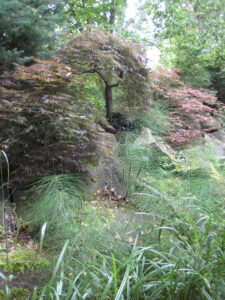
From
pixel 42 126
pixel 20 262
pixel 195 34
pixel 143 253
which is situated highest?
pixel 195 34

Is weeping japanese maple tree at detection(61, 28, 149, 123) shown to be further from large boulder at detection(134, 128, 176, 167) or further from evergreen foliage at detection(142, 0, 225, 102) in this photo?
evergreen foliage at detection(142, 0, 225, 102)

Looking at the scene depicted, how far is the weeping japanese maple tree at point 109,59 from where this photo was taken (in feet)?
14.5

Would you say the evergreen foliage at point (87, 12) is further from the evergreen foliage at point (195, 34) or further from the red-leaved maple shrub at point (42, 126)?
the red-leaved maple shrub at point (42, 126)

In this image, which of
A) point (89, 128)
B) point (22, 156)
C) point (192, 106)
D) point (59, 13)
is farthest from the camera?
point (192, 106)

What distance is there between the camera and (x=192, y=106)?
266 inches

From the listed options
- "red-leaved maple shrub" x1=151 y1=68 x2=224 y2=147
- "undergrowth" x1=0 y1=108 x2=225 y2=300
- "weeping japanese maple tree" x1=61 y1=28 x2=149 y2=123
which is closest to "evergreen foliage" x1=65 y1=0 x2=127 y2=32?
"red-leaved maple shrub" x1=151 y1=68 x2=224 y2=147

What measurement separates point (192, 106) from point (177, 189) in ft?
14.5

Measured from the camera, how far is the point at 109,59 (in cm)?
443

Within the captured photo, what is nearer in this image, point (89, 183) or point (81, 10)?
point (89, 183)

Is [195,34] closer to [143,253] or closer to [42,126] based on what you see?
[42,126]

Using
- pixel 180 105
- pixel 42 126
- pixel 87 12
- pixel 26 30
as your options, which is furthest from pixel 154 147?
pixel 87 12

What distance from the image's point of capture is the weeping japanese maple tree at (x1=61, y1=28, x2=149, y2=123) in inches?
174

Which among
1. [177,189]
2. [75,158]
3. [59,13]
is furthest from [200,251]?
[59,13]

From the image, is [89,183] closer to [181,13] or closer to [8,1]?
[8,1]
